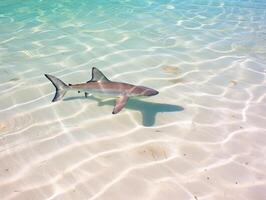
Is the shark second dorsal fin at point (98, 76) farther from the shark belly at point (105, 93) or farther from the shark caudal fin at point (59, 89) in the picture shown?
the shark caudal fin at point (59, 89)

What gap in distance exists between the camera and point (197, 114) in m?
5.44

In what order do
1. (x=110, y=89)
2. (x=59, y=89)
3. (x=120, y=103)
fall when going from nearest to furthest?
(x=120, y=103), (x=110, y=89), (x=59, y=89)

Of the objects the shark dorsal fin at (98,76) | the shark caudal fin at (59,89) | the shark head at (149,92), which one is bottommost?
the shark caudal fin at (59,89)

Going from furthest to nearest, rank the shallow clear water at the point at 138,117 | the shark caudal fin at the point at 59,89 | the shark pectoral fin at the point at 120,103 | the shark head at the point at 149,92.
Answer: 1. the shark caudal fin at the point at 59,89
2. the shark head at the point at 149,92
3. the shark pectoral fin at the point at 120,103
4. the shallow clear water at the point at 138,117

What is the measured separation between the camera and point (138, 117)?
5309mm

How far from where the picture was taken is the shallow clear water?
Answer: 392 cm

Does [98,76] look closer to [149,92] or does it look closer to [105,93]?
[105,93]

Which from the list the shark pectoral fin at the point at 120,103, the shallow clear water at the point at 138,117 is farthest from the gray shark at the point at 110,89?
the shallow clear water at the point at 138,117

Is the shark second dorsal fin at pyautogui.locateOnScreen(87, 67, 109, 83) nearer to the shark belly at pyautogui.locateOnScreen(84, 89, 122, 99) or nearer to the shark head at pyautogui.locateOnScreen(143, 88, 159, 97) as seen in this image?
the shark belly at pyautogui.locateOnScreen(84, 89, 122, 99)

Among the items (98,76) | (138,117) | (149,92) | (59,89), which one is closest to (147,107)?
(138,117)

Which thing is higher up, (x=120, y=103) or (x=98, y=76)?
(x=98, y=76)

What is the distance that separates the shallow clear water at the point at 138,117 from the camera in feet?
12.9

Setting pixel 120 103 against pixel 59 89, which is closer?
pixel 120 103

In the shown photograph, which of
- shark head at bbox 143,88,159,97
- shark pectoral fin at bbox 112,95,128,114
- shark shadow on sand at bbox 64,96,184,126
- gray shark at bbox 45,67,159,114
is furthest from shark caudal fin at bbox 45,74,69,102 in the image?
shark head at bbox 143,88,159,97
